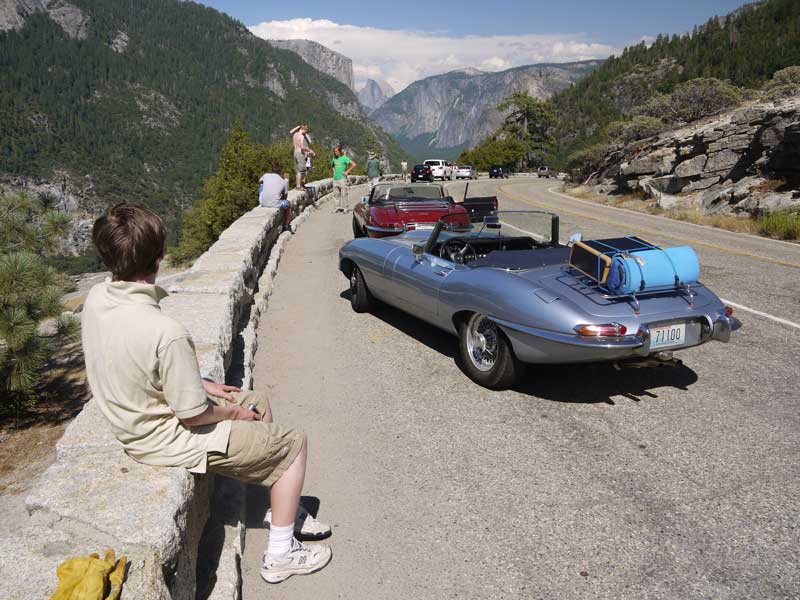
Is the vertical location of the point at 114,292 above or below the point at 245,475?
above

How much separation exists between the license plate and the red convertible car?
243 inches

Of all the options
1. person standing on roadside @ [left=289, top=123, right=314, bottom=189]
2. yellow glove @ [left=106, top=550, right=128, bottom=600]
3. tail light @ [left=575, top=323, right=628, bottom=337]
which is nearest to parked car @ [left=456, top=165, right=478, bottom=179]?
person standing on roadside @ [left=289, top=123, right=314, bottom=189]

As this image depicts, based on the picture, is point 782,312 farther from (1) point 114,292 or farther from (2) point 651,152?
(2) point 651,152

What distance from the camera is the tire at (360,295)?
7.20m

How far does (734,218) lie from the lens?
1744 centimetres

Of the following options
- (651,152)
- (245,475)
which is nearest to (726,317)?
(245,475)

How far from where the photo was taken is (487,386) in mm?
5027

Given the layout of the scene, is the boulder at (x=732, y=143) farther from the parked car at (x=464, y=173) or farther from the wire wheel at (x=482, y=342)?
the parked car at (x=464, y=173)

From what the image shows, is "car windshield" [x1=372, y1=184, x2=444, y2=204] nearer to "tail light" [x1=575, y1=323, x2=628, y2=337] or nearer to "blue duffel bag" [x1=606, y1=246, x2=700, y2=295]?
"blue duffel bag" [x1=606, y1=246, x2=700, y2=295]

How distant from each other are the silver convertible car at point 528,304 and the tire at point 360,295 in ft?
2.82

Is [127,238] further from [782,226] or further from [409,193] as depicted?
[782,226]

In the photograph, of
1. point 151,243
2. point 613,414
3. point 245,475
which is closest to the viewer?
point 151,243

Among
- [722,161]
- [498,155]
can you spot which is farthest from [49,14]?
[722,161]

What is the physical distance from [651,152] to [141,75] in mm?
189283
